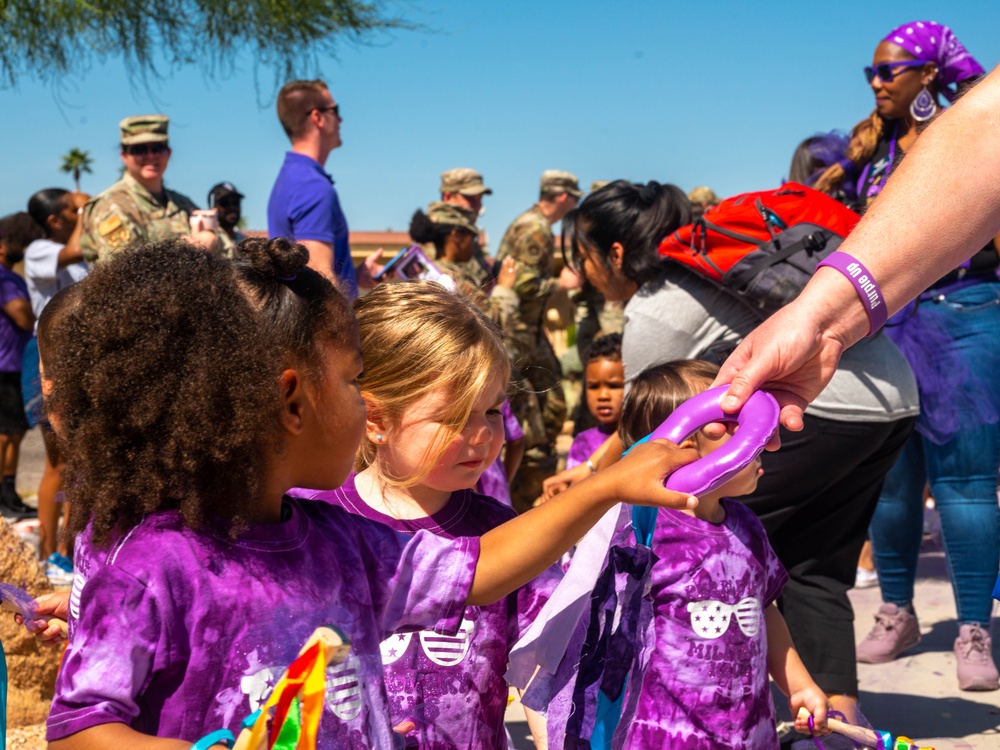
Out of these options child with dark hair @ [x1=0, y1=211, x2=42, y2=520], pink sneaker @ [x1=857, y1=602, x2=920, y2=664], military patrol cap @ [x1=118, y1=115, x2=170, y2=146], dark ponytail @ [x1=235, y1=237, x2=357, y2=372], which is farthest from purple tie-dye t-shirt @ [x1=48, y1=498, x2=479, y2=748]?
child with dark hair @ [x1=0, y1=211, x2=42, y2=520]

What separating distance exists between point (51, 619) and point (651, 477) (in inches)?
51.8

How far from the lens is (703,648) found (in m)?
2.76

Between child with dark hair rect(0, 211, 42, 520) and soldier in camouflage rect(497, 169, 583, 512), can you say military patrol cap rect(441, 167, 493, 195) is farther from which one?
child with dark hair rect(0, 211, 42, 520)

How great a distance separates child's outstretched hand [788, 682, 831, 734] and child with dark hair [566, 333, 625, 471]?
237 cm

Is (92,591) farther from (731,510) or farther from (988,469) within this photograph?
(988,469)

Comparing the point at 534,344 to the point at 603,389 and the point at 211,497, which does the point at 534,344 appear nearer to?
the point at 603,389

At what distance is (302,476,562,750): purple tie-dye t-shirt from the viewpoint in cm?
228

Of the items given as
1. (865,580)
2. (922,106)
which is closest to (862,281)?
(922,106)

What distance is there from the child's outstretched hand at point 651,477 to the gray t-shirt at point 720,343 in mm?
1768

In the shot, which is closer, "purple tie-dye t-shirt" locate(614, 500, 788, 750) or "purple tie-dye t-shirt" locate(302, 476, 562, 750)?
"purple tie-dye t-shirt" locate(302, 476, 562, 750)

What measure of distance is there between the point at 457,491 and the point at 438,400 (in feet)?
0.79

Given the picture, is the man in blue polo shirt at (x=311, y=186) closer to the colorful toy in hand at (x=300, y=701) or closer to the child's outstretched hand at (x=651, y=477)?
the child's outstretched hand at (x=651, y=477)

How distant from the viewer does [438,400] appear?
241 cm

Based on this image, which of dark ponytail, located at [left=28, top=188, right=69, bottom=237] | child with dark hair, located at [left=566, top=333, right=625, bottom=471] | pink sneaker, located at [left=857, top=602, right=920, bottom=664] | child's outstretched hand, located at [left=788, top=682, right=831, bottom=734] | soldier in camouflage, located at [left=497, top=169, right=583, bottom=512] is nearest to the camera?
child's outstretched hand, located at [left=788, top=682, right=831, bottom=734]
